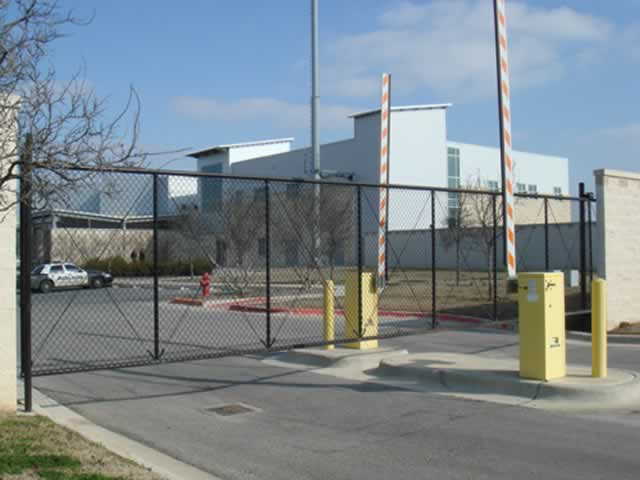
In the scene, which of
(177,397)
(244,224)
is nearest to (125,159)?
(177,397)

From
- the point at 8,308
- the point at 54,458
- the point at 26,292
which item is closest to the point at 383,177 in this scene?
the point at 26,292

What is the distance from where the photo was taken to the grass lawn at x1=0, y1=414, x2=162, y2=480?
211 inches

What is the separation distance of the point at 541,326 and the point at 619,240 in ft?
25.8

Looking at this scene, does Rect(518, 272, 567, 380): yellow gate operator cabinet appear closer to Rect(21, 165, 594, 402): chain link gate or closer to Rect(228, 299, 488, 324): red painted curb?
Rect(21, 165, 594, 402): chain link gate

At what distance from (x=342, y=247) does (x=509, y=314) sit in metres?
5.79

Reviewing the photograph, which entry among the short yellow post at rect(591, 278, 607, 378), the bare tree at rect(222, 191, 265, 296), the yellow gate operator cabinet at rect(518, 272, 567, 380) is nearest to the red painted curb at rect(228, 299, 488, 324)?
the bare tree at rect(222, 191, 265, 296)

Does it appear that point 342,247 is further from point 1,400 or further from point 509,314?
point 1,400

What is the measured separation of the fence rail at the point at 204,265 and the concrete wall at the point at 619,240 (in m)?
0.65

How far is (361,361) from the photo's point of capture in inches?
454

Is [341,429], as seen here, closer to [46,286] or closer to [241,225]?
[46,286]

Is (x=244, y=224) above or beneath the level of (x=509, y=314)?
above

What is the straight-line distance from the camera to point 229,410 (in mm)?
8750

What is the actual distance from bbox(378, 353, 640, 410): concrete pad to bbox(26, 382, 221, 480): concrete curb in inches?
Result: 170

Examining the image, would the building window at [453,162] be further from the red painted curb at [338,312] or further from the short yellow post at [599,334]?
the short yellow post at [599,334]
